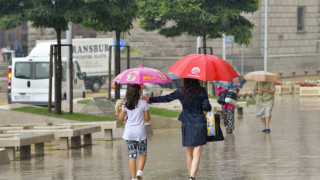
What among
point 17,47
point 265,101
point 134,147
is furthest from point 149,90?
point 134,147

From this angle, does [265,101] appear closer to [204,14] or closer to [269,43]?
[204,14]

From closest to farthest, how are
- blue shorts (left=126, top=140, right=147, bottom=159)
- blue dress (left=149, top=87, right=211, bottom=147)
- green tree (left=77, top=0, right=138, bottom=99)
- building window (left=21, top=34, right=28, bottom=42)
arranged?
1. blue dress (left=149, top=87, right=211, bottom=147)
2. blue shorts (left=126, top=140, right=147, bottom=159)
3. green tree (left=77, top=0, right=138, bottom=99)
4. building window (left=21, top=34, right=28, bottom=42)

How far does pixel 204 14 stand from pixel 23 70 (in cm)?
659

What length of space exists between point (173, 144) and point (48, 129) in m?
2.51

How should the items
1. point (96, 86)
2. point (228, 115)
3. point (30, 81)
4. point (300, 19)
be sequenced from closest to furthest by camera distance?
1. point (228, 115)
2. point (30, 81)
3. point (96, 86)
4. point (300, 19)

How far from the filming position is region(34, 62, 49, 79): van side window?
29.4m

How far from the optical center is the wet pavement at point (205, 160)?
12.1 meters

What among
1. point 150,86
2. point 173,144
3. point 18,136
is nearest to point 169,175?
point 18,136

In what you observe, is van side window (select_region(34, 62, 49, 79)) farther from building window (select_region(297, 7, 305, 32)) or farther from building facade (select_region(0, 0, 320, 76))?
building window (select_region(297, 7, 305, 32))

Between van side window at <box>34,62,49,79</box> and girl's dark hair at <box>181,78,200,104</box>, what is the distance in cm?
1867

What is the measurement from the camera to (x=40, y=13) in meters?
19.9

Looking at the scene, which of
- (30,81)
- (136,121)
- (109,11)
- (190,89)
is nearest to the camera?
(190,89)

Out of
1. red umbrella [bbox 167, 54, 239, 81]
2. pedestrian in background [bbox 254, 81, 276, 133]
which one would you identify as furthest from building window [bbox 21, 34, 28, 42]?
red umbrella [bbox 167, 54, 239, 81]

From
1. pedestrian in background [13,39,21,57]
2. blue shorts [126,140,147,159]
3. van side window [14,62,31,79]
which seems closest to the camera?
blue shorts [126,140,147,159]
